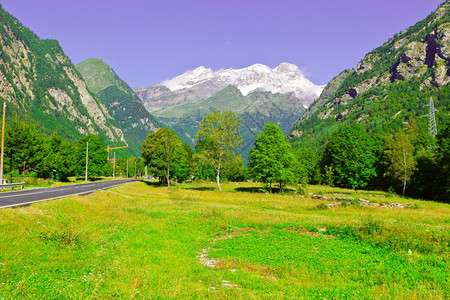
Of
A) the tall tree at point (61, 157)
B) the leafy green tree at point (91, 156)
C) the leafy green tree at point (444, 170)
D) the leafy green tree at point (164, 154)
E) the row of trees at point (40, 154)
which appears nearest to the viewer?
the leafy green tree at point (444, 170)

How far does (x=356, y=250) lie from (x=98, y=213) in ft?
75.0

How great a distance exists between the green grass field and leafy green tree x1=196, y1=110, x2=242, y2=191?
4386 cm

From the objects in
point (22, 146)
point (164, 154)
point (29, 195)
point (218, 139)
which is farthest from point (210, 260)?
point (164, 154)

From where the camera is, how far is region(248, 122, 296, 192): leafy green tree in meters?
61.8

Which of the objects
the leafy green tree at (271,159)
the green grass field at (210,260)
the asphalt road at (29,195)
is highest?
the leafy green tree at (271,159)

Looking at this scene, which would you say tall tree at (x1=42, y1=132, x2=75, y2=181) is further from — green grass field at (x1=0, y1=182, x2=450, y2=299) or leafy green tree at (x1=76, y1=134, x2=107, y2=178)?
green grass field at (x1=0, y1=182, x2=450, y2=299)

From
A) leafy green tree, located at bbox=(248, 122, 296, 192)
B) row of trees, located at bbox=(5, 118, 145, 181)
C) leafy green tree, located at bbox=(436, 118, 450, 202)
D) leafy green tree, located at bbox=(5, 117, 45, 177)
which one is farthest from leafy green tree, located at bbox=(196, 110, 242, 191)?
leafy green tree, located at bbox=(436, 118, 450, 202)

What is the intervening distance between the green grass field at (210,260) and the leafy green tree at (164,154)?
54.9m

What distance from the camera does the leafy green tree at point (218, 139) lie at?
68.8 metres

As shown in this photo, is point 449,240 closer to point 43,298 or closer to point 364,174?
point 43,298

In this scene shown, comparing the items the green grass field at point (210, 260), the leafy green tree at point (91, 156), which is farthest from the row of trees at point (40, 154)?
the green grass field at point (210, 260)

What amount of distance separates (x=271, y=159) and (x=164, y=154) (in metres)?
34.2

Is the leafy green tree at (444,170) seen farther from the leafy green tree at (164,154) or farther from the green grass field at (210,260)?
the leafy green tree at (164,154)

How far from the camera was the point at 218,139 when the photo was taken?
6881 cm
